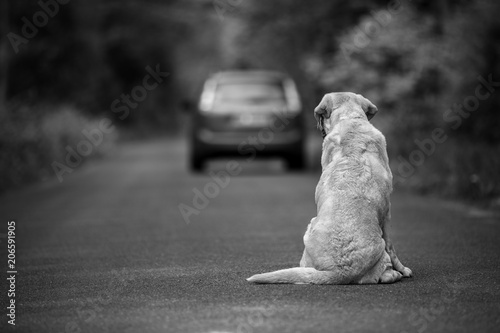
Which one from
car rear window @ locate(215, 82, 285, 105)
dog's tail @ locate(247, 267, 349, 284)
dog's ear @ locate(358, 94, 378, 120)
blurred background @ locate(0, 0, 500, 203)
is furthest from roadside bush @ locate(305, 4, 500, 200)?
dog's tail @ locate(247, 267, 349, 284)

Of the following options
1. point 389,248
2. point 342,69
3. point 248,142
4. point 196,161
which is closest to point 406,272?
point 389,248

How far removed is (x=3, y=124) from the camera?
64.3ft

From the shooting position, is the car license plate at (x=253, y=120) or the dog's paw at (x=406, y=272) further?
the car license plate at (x=253, y=120)

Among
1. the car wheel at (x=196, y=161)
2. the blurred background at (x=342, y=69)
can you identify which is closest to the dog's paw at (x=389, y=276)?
the blurred background at (x=342, y=69)

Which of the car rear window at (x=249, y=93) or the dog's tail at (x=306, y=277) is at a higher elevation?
the car rear window at (x=249, y=93)

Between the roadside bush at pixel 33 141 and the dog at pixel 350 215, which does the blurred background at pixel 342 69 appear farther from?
the dog at pixel 350 215

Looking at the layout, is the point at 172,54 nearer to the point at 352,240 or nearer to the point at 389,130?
the point at 389,130

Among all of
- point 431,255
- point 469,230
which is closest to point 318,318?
point 431,255

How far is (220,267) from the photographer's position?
7938 millimetres

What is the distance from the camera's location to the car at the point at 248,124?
19.7 m

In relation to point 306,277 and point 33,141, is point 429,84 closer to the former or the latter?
point 33,141

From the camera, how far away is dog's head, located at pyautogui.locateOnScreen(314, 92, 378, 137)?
726 cm

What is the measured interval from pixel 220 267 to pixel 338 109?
5.65 feet

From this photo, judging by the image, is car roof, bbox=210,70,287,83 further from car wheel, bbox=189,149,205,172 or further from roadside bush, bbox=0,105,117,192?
roadside bush, bbox=0,105,117,192
